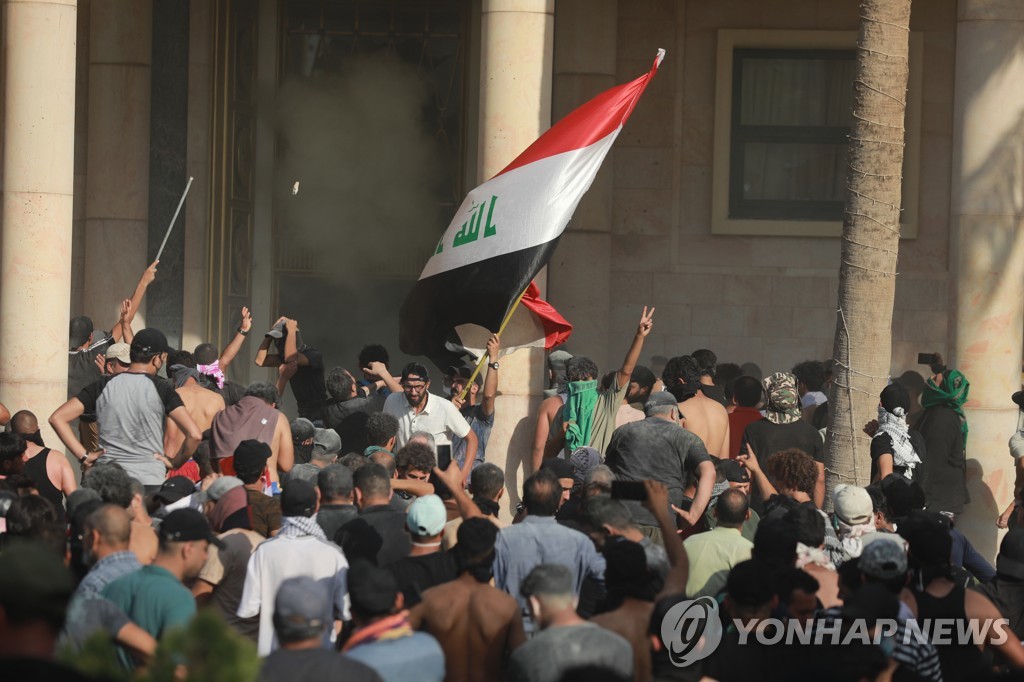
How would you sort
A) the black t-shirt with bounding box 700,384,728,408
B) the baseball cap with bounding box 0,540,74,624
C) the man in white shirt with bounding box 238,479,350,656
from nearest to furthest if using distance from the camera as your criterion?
1. the baseball cap with bounding box 0,540,74,624
2. the man in white shirt with bounding box 238,479,350,656
3. the black t-shirt with bounding box 700,384,728,408

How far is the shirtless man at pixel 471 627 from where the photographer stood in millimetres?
5707

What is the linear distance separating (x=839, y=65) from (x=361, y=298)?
5627 mm

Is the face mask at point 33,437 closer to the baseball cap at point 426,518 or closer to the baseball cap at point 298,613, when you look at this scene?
the baseball cap at point 426,518

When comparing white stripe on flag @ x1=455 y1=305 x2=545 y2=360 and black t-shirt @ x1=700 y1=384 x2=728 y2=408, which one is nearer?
A: white stripe on flag @ x1=455 y1=305 x2=545 y2=360

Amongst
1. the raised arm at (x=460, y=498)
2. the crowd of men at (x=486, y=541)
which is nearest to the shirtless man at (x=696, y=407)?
the crowd of men at (x=486, y=541)

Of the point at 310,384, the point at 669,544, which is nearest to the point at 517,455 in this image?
the point at 310,384

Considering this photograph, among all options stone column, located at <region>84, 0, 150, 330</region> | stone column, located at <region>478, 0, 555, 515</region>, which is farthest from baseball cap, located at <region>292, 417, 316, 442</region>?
stone column, located at <region>84, 0, 150, 330</region>

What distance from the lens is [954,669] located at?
5.82 metres

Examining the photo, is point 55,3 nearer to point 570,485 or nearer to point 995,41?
point 570,485

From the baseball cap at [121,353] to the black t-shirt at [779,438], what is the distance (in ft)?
13.0

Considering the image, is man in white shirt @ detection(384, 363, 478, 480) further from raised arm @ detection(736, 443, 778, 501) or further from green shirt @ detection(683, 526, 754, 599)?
green shirt @ detection(683, 526, 754, 599)

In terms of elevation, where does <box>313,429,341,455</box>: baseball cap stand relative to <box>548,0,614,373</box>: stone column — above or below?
below

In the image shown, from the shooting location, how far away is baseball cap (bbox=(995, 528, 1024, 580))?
7266 mm

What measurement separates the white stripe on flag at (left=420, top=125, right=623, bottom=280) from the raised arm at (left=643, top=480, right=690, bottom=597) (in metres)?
3.32
